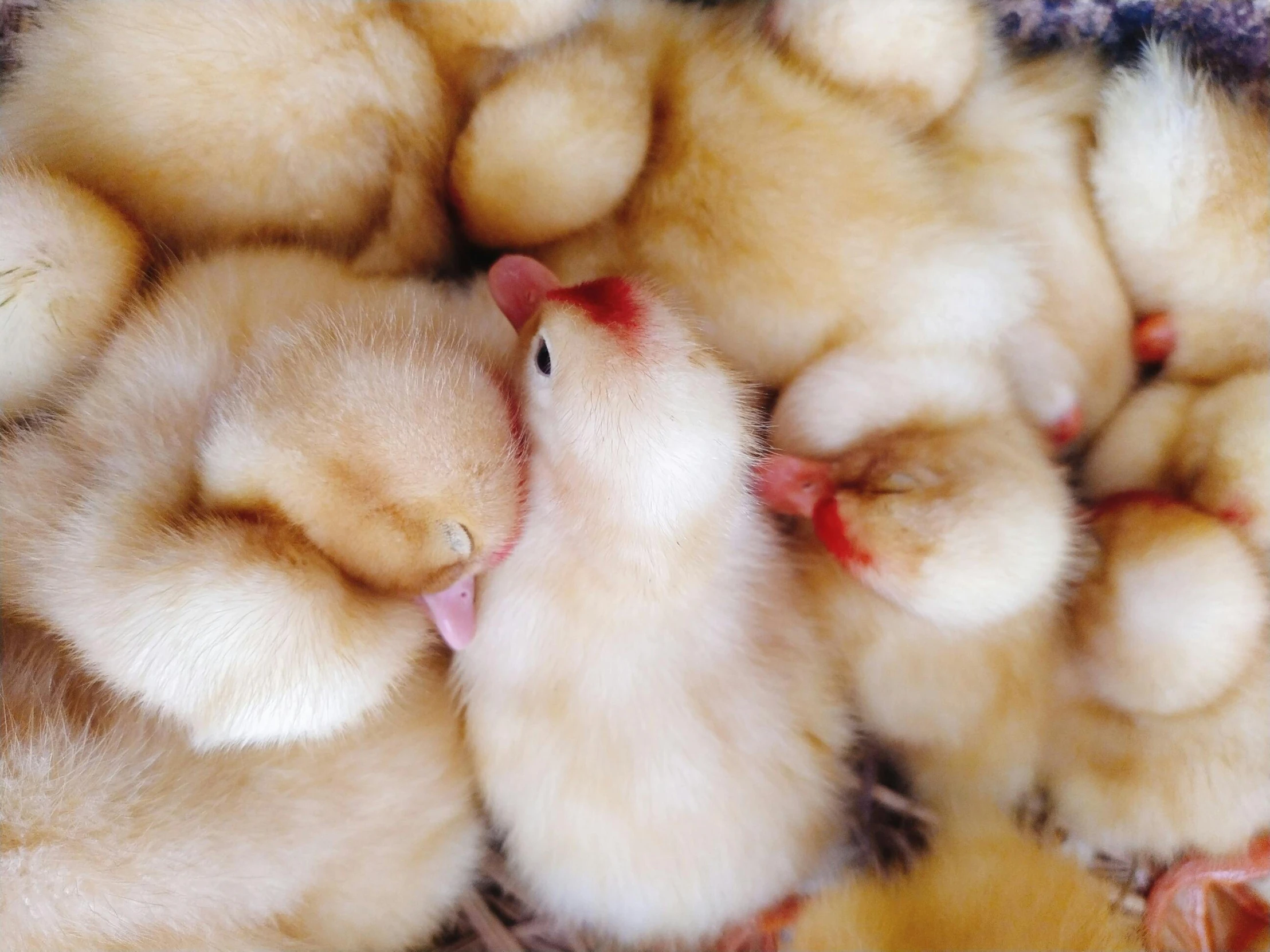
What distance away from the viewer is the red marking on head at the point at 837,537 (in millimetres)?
1245

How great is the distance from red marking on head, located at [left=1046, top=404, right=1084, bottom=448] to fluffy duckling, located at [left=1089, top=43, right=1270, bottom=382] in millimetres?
197

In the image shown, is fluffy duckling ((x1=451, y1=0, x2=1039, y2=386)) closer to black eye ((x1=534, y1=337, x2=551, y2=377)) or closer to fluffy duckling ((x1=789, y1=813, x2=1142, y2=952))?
black eye ((x1=534, y1=337, x2=551, y2=377))

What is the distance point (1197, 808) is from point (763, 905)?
2.00ft

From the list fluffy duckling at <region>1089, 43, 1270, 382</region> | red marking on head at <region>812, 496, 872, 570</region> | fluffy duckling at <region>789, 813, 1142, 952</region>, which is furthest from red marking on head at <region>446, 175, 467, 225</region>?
fluffy duckling at <region>789, 813, 1142, 952</region>

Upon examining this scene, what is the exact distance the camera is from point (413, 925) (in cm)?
130

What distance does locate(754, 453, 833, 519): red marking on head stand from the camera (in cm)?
130

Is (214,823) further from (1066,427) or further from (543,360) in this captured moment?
(1066,427)

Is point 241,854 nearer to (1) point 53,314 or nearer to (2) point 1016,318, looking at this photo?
(1) point 53,314

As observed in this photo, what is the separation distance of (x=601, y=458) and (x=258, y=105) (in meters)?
0.67

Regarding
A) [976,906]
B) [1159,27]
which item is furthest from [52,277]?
[1159,27]

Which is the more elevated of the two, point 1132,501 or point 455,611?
point 1132,501

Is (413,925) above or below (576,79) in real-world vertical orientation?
below

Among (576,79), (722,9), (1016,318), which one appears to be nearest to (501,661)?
(576,79)

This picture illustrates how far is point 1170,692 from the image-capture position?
1286mm
